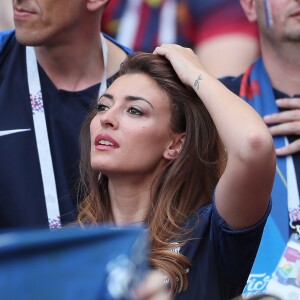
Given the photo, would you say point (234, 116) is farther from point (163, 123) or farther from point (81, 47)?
point (81, 47)

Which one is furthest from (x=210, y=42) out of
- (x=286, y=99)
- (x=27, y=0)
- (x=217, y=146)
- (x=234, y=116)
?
(x=234, y=116)

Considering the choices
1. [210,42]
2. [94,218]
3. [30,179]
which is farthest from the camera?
[210,42]

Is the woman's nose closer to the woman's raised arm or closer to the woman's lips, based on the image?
the woman's raised arm

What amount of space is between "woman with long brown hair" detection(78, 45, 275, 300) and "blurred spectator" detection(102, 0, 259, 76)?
1.32 metres

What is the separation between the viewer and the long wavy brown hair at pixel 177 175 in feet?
9.29

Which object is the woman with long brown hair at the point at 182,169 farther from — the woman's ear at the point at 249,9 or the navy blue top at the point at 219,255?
the woman's ear at the point at 249,9

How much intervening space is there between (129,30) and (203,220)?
6.54 ft

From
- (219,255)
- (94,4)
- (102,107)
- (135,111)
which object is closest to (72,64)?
(94,4)

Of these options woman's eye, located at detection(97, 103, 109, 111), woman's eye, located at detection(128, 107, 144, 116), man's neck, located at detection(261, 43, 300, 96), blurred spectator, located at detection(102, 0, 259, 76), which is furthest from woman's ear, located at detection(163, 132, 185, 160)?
blurred spectator, located at detection(102, 0, 259, 76)

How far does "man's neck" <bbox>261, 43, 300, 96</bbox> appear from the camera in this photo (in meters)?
3.94

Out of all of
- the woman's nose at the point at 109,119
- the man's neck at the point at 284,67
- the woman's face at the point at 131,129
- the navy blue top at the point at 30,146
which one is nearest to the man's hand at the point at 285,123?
the man's neck at the point at 284,67

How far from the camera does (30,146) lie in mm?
3641

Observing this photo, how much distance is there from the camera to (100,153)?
2895mm

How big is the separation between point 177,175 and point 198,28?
1.76 m
